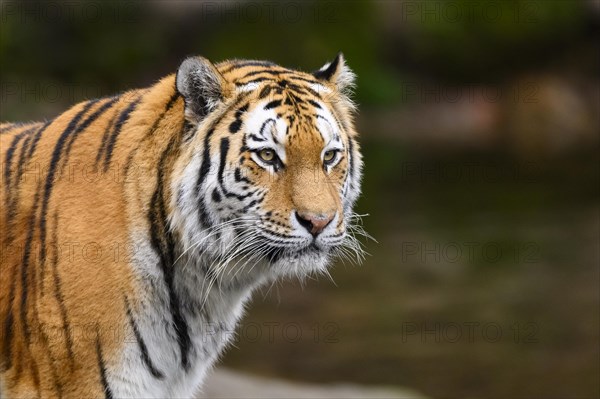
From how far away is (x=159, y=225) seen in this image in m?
3.41

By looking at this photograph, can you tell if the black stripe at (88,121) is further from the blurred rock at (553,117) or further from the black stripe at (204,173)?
the blurred rock at (553,117)

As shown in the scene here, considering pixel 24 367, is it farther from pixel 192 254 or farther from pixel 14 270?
pixel 192 254

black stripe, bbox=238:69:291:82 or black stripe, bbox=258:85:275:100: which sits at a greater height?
black stripe, bbox=238:69:291:82

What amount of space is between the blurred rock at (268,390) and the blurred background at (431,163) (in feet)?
3.02

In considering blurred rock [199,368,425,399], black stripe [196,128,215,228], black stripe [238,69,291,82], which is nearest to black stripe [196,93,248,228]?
black stripe [196,128,215,228]

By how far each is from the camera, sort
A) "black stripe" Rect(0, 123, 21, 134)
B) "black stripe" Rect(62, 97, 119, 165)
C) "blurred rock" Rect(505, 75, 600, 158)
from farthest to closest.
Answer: "blurred rock" Rect(505, 75, 600, 158) < "black stripe" Rect(0, 123, 21, 134) < "black stripe" Rect(62, 97, 119, 165)

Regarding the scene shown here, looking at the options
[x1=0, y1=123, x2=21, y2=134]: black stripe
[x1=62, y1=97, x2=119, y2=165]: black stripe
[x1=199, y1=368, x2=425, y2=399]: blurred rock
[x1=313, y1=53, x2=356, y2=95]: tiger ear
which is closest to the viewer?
[x1=62, y1=97, x2=119, y2=165]: black stripe

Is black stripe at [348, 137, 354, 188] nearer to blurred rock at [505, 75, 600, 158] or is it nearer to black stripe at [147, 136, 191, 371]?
black stripe at [147, 136, 191, 371]

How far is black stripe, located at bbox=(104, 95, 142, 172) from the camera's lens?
3.46m

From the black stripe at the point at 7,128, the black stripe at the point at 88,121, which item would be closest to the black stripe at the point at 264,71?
the black stripe at the point at 88,121

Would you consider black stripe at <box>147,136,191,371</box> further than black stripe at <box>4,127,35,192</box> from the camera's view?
No

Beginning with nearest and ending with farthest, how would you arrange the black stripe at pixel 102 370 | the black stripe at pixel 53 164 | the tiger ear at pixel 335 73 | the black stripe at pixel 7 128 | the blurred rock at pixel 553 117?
the black stripe at pixel 102 370 < the black stripe at pixel 53 164 < the tiger ear at pixel 335 73 < the black stripe at pixel 7 128 < the blurred rock at pixel 553 117

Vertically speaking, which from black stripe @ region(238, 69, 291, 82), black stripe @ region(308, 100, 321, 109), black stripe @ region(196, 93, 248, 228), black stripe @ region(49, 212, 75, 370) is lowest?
black stripe @ region(49, 212, 75, 370)

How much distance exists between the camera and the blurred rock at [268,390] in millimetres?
5816
